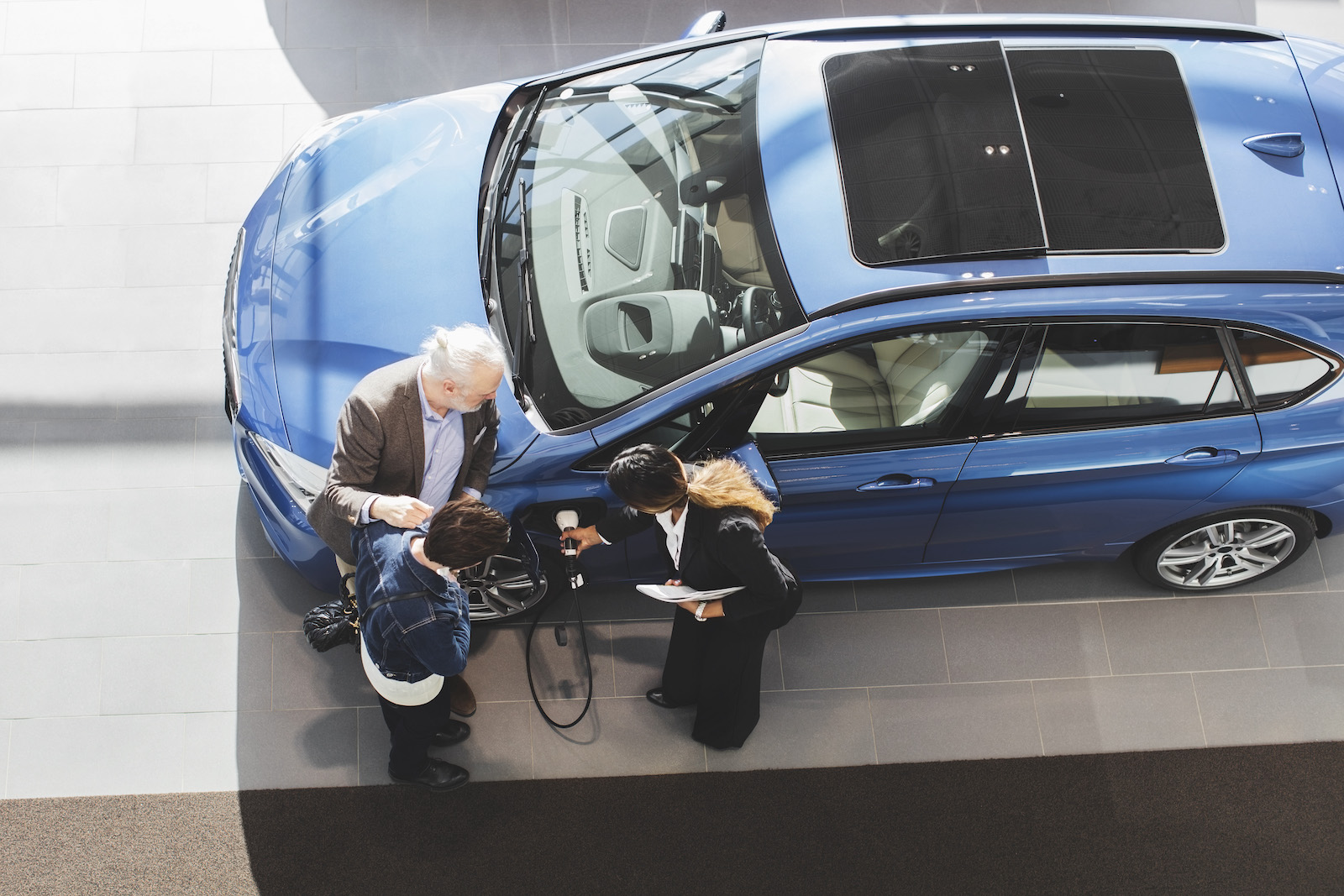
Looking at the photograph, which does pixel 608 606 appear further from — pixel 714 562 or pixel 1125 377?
pixel 1125 377

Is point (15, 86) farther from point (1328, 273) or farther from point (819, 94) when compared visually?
point (1328, 273)

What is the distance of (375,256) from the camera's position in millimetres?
3502

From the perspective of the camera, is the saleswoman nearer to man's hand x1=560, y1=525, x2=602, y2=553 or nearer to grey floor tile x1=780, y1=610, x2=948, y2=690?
man's hand x1=560, y1=525, x2=602, y2=553

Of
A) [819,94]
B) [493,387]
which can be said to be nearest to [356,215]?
[493,387]

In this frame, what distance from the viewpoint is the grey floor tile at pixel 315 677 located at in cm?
388

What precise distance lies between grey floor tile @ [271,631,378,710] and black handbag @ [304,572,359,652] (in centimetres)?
62

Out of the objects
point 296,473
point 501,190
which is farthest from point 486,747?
point 501,190

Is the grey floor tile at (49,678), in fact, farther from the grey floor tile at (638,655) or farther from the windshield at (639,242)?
the windshield at (639,242)

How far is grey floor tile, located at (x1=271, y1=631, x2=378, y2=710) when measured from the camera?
12.7ft

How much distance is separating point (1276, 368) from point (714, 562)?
2072 millimetres

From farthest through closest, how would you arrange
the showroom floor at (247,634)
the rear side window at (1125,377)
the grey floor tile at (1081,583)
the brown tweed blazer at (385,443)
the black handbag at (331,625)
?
1. the grey floor tile at (1081,583)
2. the showroom floor at (247,634)
3. the black handbag at (331,625)
4. the rear side window at (1125,377)
5. the brown tweed blazer at (385,443)

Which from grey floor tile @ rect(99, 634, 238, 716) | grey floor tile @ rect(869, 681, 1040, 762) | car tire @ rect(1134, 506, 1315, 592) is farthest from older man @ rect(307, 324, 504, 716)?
car tire @ rect(1134, 506, 1315, 592)

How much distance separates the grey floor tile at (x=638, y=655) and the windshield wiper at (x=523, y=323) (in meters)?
1.26

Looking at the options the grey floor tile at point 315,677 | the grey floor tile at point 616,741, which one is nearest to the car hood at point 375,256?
the grey floor tile at point 315,677
